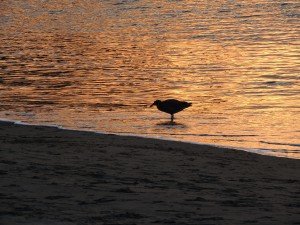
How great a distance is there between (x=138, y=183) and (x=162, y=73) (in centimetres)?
1283

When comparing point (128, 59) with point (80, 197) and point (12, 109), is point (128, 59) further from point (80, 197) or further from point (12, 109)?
point (80, 197)

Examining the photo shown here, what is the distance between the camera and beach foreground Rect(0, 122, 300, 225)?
736cm

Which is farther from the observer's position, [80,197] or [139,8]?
[139,8]

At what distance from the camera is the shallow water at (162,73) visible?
46.8ft

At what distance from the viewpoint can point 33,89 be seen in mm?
18781

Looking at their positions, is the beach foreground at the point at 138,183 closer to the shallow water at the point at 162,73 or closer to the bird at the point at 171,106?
the shallow water at the point at 162,73

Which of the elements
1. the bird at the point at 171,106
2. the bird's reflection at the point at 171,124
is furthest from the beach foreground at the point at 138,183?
the bird at the point at 171,106

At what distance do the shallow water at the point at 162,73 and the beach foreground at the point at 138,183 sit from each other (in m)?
1.70

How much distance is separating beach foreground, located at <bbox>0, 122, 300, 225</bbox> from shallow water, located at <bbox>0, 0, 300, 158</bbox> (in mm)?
1696

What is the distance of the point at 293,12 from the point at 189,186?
102ft

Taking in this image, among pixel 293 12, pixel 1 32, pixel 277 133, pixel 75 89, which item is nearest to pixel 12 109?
pixel 75 89

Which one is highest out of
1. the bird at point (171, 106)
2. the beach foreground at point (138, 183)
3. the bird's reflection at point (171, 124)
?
the bird at point (171, 106)

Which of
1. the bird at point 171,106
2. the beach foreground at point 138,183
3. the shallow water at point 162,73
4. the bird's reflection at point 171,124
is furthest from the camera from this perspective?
the bird at point 171,106

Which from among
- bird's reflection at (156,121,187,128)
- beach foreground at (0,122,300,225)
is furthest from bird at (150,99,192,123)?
beach foreground at (0,122,300,225)
